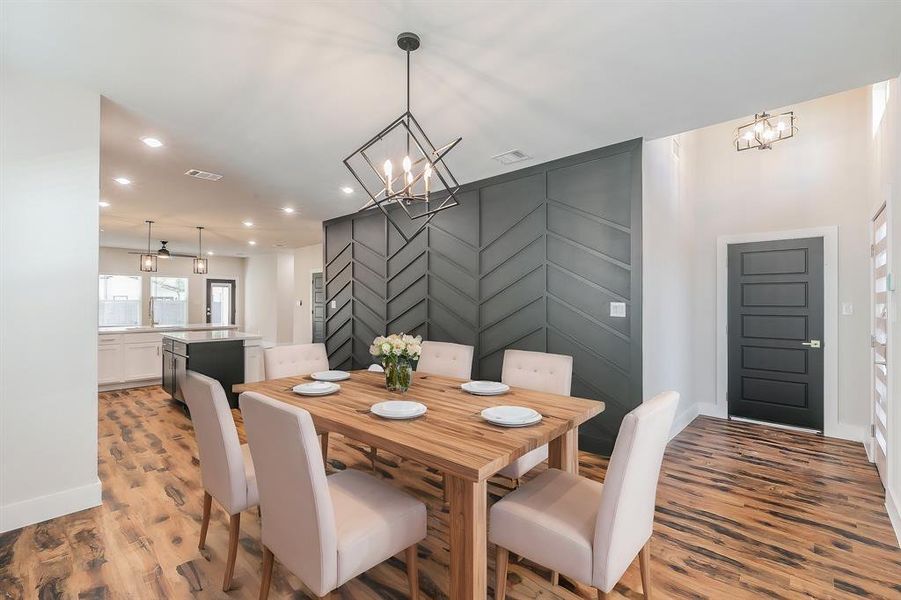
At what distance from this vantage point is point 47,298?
2.46m

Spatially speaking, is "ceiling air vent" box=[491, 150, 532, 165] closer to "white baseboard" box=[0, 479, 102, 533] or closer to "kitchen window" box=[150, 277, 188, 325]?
"white baseboard" box=[0, 479, 102, 533]

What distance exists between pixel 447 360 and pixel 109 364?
5.48 metres

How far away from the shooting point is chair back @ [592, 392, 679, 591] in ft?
4.47

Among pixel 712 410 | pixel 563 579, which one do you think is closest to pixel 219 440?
pixel 563 579

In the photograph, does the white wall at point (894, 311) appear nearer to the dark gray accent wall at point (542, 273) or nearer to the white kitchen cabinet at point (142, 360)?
the dark gray accent wall at point (542, 273)

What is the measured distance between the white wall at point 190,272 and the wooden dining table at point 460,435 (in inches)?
383

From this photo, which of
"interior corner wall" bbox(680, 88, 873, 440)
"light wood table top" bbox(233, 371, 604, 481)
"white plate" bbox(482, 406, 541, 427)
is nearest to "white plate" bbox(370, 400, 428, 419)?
"light wood table top" bbox(233, 371, 604, 481)

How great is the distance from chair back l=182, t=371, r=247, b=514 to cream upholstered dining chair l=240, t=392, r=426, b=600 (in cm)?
29

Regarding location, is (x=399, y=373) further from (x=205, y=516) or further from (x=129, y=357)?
(x=129, y=357)

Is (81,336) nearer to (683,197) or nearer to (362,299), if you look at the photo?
(362,299)

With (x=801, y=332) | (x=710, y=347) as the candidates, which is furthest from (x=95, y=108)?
(x=801, y=332)

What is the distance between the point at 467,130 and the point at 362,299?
3407 mm

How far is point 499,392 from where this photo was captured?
236 cm

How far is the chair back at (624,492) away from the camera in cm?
136
